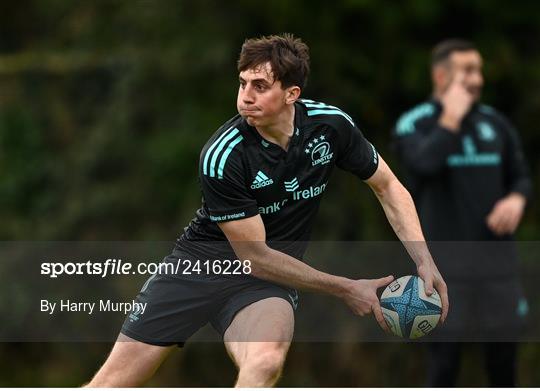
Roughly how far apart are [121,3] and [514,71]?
373 centimetres

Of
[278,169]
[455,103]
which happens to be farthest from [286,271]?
[455,103]

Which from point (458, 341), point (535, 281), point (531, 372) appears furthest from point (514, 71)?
point (458, 341)

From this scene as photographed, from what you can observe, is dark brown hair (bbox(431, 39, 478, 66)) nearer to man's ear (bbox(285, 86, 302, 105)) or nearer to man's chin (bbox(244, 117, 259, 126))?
man's ear (bbox(285, 86, 302, 105))

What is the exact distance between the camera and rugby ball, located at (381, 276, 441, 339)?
5234mm

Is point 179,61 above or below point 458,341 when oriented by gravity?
above

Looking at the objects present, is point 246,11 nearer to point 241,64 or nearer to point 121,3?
point 121,3

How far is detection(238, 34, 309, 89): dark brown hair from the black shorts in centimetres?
95

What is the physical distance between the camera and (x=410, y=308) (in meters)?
5.23

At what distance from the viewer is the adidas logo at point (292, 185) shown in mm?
5270

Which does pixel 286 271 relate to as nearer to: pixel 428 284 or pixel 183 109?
pixel 428 284

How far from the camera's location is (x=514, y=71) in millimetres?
10055

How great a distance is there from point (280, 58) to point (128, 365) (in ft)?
5.16

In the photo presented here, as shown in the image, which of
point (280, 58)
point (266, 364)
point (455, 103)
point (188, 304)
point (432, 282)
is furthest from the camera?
point (455, 103)
